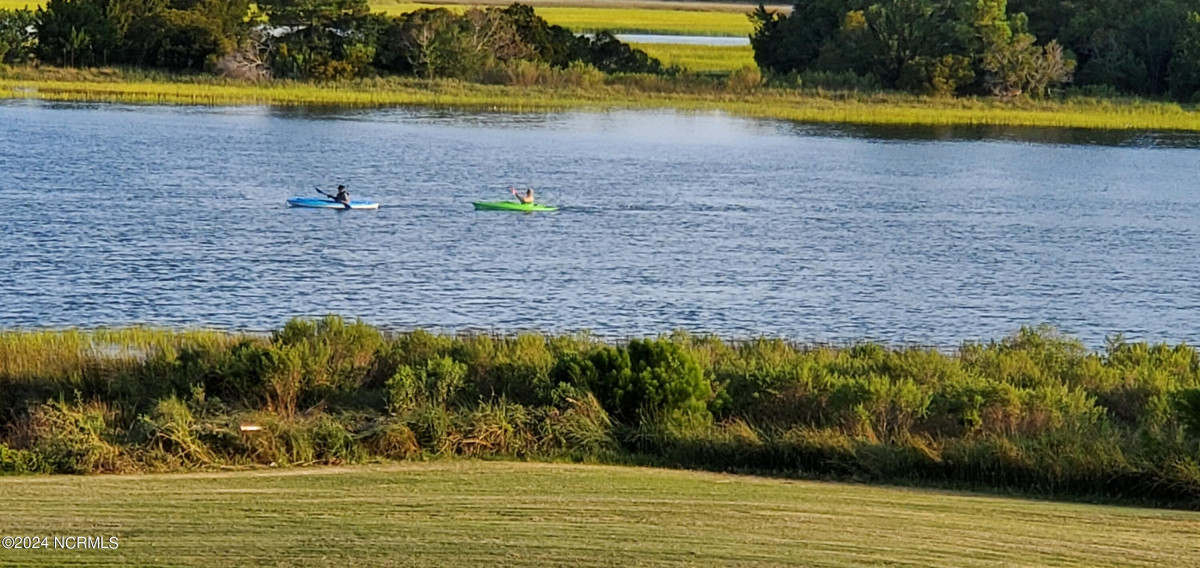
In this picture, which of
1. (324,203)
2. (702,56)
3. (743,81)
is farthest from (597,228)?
(702,56)

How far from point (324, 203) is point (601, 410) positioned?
106ft

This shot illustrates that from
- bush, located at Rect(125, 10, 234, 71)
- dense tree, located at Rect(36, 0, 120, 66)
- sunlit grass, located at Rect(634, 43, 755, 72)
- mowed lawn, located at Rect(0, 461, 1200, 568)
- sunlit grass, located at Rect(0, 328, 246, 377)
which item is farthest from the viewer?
sunlit grass, located at Rect(634, 43, 755, 72)

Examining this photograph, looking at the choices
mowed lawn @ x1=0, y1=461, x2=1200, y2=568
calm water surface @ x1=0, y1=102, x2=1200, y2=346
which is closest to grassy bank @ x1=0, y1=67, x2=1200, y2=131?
calm water surface @ x1=0, y1=102, x2=1200, y2=346

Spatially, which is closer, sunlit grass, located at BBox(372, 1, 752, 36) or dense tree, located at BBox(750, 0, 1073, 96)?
dense tree, located at BBox(750, 0, 1073, 96)

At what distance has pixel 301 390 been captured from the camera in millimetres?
19641

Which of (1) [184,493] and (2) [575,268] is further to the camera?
(2) [575,268]

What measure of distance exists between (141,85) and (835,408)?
74.9 meters

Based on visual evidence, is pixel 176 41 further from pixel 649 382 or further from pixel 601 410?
pixel 601 410

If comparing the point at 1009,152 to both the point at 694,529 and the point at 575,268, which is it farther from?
the point at 694,529

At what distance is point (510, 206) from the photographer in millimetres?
50156

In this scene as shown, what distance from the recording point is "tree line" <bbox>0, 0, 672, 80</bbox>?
91.6m

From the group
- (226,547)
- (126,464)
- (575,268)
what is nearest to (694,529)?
(226,547)

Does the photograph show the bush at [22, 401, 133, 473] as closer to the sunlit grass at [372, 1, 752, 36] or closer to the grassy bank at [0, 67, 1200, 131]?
the grassy bank at [0, 67, 1200, 131]

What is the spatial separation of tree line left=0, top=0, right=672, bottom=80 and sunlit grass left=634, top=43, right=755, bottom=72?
15417mm
